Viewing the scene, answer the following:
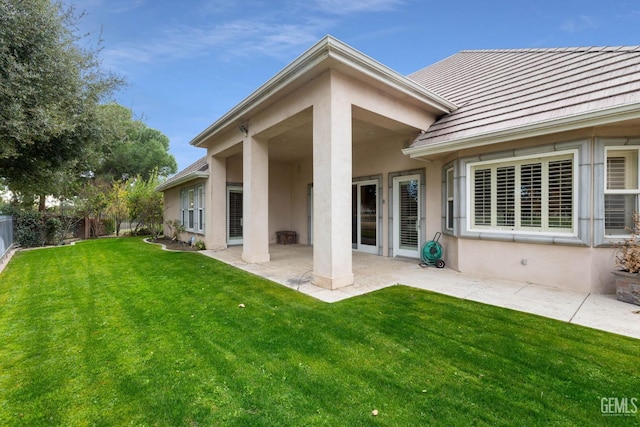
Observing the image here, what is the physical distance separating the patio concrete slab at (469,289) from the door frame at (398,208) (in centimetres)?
42

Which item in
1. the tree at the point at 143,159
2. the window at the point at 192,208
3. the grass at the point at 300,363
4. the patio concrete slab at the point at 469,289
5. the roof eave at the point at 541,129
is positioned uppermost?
the tree at the point at 143,159

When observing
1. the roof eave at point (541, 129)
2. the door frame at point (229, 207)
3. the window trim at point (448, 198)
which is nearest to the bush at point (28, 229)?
the door frame at point (229, 207)

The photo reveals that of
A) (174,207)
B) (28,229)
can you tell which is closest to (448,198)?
(174,207)

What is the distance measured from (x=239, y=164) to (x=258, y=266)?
19.0ft

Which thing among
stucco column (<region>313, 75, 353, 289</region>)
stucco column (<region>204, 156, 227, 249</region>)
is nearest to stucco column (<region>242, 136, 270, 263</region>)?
stucco column (<region>204, 156, 227, 249</region>)

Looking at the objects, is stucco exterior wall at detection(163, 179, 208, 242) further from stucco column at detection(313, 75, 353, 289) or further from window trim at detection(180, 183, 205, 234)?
stucco column at detection(313, 75, 353, 289)

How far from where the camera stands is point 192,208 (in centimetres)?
1327

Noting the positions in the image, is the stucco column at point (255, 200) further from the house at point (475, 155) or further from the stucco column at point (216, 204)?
the stucco column at point (216, 204)

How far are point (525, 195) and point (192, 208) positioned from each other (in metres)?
12.7

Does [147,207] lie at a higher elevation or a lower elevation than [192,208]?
higher

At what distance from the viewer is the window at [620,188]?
16.8ft

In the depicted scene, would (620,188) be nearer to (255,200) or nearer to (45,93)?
(255,200)

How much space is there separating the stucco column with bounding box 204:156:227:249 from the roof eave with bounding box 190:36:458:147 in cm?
305

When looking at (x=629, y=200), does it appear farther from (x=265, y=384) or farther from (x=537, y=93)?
(x=265, y=384)
